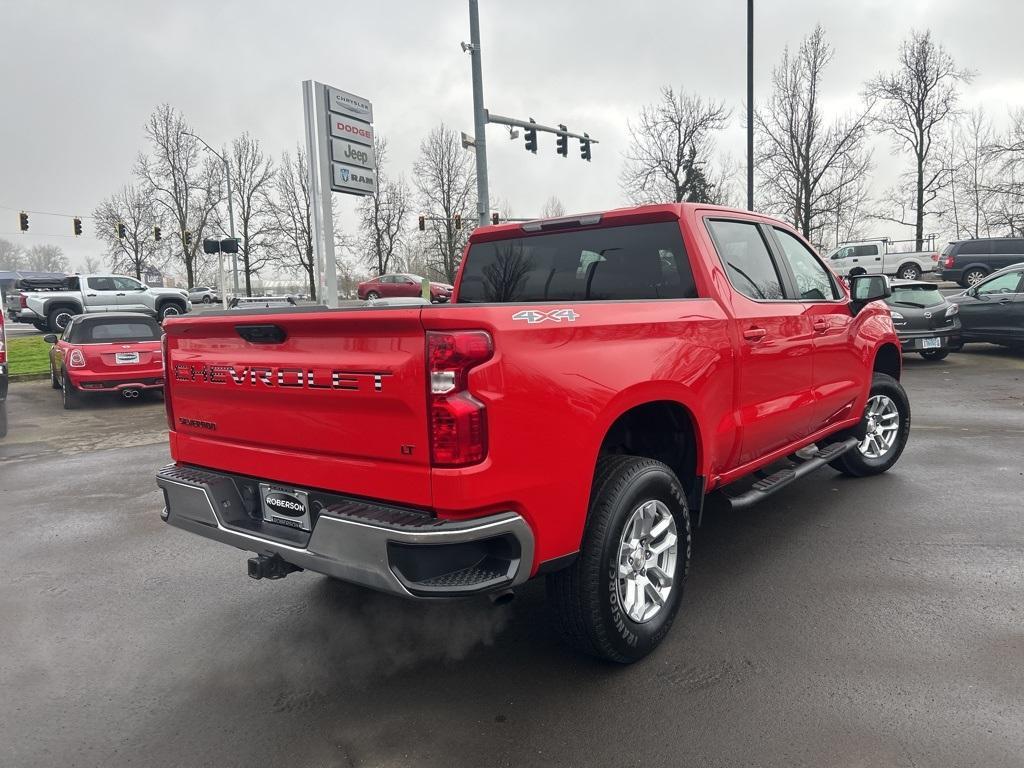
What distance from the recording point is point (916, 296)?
13453mm

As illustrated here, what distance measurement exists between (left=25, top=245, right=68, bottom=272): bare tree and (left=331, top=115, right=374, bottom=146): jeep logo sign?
121 m

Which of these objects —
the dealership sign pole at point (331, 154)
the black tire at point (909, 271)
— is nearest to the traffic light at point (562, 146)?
the dealership sign pole at point (331, 154)

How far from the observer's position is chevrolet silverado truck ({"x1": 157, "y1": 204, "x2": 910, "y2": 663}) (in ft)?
8.07

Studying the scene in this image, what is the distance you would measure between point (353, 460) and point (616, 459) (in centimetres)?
112

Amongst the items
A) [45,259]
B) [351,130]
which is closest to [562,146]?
[351,130]

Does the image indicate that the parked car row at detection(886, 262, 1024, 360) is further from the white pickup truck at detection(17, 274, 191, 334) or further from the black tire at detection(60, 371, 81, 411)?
the white pickup truck at detection(17, 274, 191, 334)

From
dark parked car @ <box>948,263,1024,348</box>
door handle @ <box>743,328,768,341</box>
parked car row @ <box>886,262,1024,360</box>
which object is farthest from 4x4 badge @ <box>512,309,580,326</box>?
dark parked car @ <box>948,263,1024,348</box>

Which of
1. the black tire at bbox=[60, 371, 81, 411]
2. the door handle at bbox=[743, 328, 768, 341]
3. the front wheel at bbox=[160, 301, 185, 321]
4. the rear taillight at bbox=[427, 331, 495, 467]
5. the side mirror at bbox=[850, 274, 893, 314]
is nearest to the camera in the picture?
the rear taillight at bbox=[427, 331, 495, 467]

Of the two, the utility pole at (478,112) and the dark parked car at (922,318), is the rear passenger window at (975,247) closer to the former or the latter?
the dark parked car at (922,318)

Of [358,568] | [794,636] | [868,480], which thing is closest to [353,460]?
[358,568]

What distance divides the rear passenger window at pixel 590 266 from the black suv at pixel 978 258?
26.4m

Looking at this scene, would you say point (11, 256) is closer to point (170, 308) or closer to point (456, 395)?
point (170, 308)

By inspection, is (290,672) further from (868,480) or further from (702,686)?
(868,480)

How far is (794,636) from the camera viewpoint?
3312 millimetres
